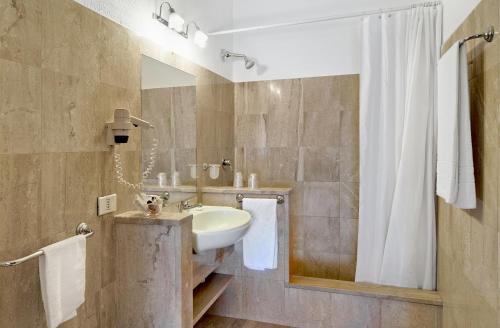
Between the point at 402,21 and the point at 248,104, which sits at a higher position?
the point at 402,21

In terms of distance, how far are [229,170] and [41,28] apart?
6.59 ft

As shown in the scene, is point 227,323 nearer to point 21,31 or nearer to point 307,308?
point 307,308

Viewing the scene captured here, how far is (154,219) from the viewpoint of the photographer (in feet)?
5.23

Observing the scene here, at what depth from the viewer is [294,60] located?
117 inches

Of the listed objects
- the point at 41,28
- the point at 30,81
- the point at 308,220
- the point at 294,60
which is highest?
the point at 294,60

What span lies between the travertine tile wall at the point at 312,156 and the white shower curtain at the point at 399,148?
229mm

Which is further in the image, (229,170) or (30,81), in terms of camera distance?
(229,170)

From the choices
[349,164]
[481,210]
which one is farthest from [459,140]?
[349,164]

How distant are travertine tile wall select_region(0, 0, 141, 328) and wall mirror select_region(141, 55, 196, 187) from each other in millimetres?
170

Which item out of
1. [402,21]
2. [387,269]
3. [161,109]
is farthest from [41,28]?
[387,269]

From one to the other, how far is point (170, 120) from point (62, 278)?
3.98ft

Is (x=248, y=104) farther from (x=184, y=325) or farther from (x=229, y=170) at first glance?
(x=184, y=325)

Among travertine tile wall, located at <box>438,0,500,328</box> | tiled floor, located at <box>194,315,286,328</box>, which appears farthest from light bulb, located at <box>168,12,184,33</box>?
tiled floor, located at <box>194,315,286,328</box>

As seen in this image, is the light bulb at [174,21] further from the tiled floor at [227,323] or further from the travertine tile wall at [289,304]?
the tiled floor at [227,323]
